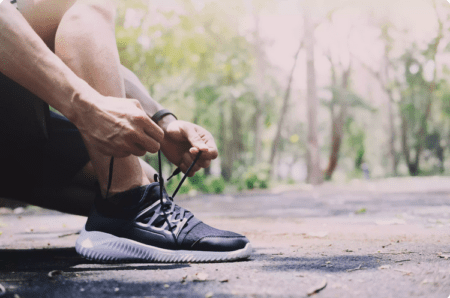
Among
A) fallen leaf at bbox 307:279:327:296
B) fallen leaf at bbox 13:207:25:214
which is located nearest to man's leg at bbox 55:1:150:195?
fallen leaf at bbox 307:279:327:296

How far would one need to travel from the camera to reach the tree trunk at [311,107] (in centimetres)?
1016

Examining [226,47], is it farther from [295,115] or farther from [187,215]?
[295,115]

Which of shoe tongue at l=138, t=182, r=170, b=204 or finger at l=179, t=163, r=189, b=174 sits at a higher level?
finger at l=179, t=163, r=189, b=174

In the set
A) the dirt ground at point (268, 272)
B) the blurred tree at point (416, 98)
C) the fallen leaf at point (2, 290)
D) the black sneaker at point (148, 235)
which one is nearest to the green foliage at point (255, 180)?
the dirt ground at point (268, 272)

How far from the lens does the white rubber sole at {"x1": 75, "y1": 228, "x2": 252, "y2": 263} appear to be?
54.4 inches

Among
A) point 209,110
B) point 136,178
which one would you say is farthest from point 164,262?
point 209,110

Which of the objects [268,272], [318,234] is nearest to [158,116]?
[268,272]

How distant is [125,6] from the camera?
8383 millimetres

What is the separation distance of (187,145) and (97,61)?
445mm

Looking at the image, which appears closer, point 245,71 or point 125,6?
point 125,6

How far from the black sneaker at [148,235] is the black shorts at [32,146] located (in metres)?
0.35

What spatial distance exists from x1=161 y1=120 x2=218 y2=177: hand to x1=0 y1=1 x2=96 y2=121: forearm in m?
0.44

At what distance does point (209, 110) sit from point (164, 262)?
14.0 meters

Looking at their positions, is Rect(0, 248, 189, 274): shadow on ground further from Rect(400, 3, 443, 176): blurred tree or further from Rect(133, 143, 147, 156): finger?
Rect(400, 3, 443, 176): blurred tree
